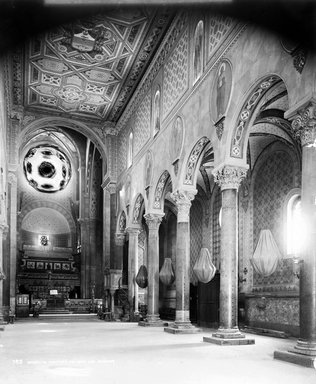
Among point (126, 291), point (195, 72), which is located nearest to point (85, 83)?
point (195, 72)

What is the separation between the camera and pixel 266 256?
1246 cm

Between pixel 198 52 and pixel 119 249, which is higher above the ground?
pixel 198 52

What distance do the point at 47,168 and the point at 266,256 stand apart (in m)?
28.7

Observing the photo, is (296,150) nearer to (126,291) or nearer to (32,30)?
(32,30)

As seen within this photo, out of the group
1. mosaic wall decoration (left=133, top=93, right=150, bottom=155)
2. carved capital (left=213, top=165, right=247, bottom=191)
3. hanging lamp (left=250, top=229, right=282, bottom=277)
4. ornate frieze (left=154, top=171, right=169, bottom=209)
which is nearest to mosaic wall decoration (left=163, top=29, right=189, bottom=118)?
ornate frieze (left=154, top=171, right=169, bottom=209)

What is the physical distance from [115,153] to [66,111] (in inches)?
141

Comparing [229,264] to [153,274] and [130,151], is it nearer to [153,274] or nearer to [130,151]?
[153,274]

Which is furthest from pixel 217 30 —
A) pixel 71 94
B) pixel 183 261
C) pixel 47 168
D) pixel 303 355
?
pixel 47 168

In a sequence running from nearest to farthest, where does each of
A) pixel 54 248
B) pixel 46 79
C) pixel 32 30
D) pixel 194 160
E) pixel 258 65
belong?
pixel 32 30, pixel 258 65, pixel 194 160, pixel 46 79, pixel 54 248

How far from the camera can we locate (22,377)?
7176 mm

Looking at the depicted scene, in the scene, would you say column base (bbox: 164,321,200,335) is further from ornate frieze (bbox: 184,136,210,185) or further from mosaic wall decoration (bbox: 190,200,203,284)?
mosaic wall decoration (bbox: 190,200,203,284)

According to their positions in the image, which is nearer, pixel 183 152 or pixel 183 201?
pixel 183 201

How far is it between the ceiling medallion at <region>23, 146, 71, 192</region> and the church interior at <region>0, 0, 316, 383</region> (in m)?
4.13

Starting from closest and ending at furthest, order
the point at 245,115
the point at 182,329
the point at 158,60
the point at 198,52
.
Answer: the point at 245,115 < the point at 182,329 < the point at 198,52 < the point at 158,60
